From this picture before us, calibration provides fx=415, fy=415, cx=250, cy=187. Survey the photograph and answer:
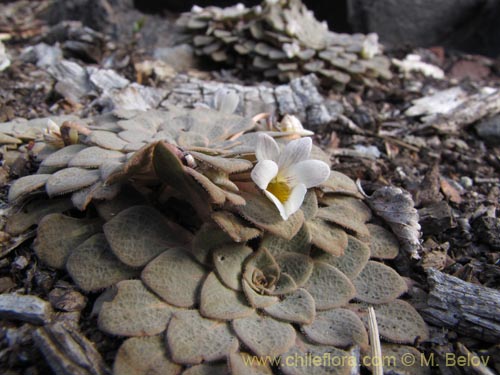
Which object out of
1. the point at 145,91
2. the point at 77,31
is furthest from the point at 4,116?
the point at 77,31

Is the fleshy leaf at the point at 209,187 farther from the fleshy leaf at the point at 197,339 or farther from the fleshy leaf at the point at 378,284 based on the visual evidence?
the fleshy leaf at the point at 378,284

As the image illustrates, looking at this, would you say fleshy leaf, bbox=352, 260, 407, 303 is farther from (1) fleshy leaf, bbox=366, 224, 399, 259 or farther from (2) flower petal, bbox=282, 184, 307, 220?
(2) flower petal, bbox=282, 184, 307, 220

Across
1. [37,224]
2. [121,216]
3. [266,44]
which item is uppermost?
[266,44]

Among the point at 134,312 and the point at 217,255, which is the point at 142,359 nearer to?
the point at 134,312

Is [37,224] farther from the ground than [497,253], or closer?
closer

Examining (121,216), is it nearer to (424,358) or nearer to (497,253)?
(424,358)

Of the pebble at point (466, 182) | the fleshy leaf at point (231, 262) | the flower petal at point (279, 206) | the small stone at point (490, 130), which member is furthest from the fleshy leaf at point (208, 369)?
the small stone at point (490, 130)
